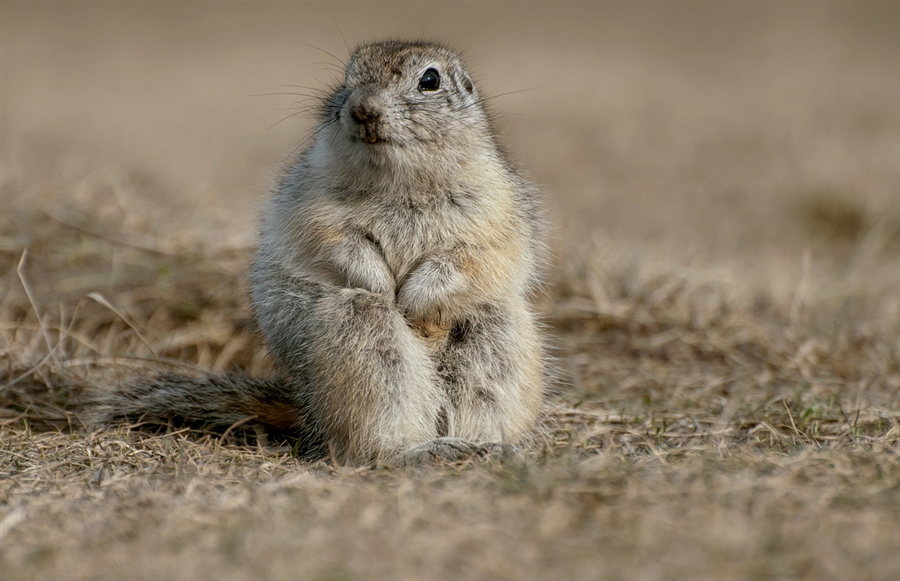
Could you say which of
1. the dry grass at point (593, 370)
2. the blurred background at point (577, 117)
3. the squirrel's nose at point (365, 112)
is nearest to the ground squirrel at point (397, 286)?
the squirrel's nose at point (365, 112)

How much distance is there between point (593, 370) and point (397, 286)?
216cm

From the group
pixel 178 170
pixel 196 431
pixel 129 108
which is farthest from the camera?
pixel 129 108

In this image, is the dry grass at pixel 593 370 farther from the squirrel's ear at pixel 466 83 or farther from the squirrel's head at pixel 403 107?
the squirrel's ear at pixel 466 83

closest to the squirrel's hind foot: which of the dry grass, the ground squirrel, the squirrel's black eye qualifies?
the ground squirrel

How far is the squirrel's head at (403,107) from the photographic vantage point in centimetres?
419

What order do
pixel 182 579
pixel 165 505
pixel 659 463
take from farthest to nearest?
pixel 659 463 → pixel 165 505 → pixel 182 579

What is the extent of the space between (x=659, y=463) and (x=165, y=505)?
5.85 ft

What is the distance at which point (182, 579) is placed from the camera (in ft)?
8.56

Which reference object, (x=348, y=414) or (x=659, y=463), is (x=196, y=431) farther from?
(x=659, y=463)

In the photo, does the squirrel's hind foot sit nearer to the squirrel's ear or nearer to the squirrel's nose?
the squirrel's nose

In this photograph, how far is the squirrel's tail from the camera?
4617 millimetres

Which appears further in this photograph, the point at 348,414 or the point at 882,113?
the point at 882,113

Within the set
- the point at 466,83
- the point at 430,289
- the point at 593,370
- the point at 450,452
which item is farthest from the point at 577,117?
the point at 450,452

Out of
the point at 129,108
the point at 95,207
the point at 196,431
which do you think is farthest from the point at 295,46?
the point at 196,431
